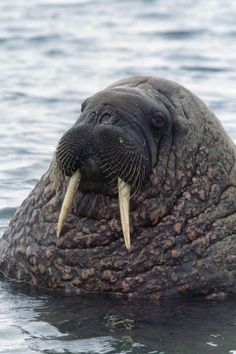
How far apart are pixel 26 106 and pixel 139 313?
8.62 metres

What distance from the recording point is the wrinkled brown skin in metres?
9.93

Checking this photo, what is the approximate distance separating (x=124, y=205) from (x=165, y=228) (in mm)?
638

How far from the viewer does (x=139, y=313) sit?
9.74 m

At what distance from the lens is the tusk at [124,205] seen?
9375mm

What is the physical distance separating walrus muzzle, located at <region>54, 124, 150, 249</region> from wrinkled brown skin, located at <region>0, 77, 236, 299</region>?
0.32 metres

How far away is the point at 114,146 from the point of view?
944 centimetres

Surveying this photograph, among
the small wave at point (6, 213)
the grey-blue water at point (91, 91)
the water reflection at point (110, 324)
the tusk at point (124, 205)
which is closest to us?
the water reflection at point (110, 324)

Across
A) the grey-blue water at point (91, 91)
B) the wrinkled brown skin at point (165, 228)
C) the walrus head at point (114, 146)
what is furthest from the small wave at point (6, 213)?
the walrus head at point (114, 146)

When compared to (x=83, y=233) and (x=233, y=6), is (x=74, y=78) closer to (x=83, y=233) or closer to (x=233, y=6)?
(x=233, y=6)

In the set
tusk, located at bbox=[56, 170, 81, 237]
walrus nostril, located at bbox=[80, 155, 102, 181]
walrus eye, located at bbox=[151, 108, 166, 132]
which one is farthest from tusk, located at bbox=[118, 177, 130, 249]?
walrus eye, located at bbox=[151, 108, 166, 132]

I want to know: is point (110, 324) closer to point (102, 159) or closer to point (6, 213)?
point (102, 159)

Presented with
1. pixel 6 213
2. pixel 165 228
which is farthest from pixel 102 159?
pixel 6 213

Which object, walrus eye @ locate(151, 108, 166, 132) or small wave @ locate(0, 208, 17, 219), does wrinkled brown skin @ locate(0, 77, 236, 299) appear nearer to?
walrus eye @ locate(151, 108, 166, 132)

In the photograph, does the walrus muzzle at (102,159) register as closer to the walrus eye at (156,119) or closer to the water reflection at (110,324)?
the walrus eye at (156,119)
